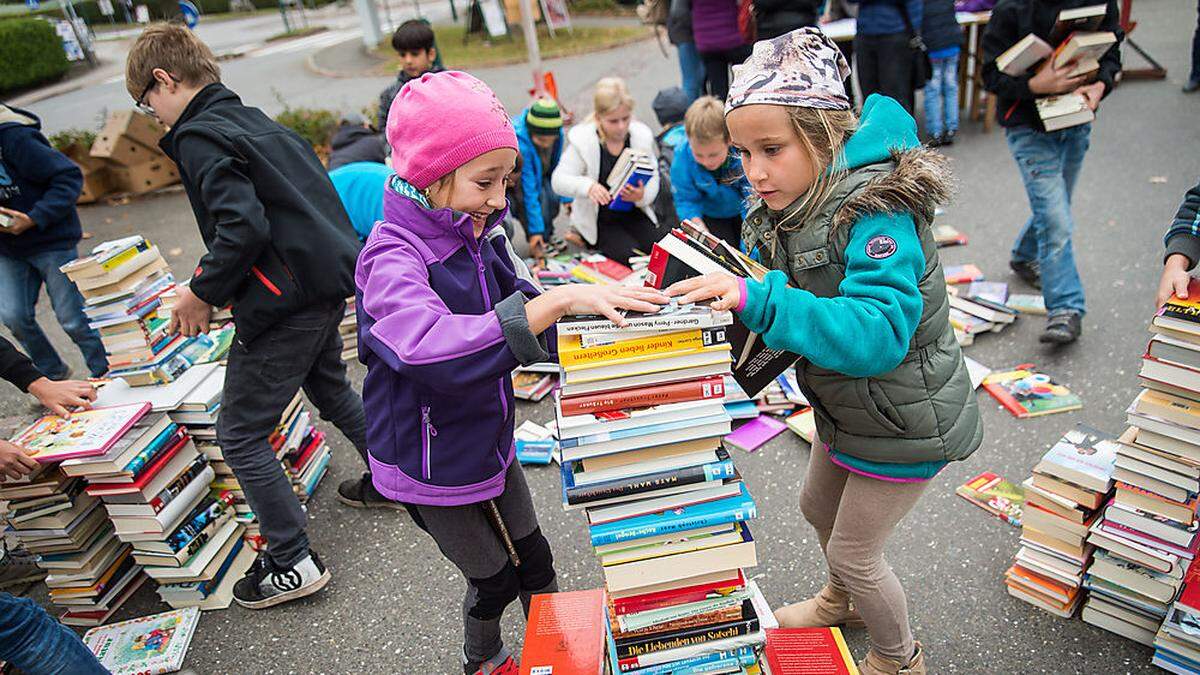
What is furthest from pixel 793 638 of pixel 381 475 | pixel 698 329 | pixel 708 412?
pixel 381 475

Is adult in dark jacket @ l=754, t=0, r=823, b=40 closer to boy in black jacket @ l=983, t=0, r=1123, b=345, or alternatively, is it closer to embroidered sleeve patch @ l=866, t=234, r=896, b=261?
boy in black jacket @ l=983, t=0, r=1123, b=345

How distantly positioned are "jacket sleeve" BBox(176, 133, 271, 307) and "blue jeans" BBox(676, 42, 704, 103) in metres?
5.35

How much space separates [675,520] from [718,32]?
5.64 m

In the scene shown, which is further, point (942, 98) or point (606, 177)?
point (942, 98)

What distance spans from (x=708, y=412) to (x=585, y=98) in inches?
392

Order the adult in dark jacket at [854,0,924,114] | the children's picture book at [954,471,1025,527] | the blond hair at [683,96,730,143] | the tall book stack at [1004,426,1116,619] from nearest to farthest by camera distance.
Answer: the tall book stack at [1004,426,1116,619], the children's picture book at [954,471,1025,527], the blond hair at [683,96,730,143], the adult in dark jacket at [854,0,924,114]

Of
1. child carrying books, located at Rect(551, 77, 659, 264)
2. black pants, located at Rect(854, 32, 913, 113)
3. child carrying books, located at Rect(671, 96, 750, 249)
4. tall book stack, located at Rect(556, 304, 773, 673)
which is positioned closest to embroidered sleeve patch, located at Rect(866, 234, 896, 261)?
tall book stack, located at Rect(556, 304, 773, 673)

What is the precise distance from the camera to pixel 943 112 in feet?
23.3

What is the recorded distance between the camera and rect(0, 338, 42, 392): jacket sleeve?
2.74 meters

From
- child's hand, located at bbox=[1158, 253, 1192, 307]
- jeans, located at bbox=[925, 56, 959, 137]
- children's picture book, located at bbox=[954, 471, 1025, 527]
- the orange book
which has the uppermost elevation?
child's hand, located at bbox=[1158, 253, 1192, 307]

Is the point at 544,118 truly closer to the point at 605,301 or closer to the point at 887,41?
the point at 887,41

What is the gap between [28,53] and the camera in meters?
17.8

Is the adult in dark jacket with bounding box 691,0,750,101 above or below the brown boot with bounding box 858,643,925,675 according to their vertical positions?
above

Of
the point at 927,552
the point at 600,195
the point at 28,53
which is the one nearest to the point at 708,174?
the point at 600,195
